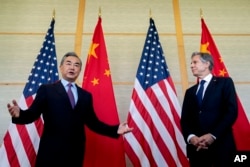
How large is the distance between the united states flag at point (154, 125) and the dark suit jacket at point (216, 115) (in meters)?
0.52

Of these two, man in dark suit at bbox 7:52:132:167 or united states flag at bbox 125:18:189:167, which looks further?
united states flag at bbox 125:18:189:167

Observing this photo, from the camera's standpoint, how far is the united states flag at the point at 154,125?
271 centimetres

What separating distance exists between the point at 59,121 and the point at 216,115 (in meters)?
1.19

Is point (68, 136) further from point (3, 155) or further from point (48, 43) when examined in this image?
point (48, 43)

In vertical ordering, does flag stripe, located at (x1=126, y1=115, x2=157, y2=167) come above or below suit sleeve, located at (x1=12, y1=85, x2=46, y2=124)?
below

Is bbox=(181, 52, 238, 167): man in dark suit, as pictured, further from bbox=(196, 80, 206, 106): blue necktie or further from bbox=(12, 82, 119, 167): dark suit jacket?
bbox=(12, 82, 119, 167): dark suit jacket

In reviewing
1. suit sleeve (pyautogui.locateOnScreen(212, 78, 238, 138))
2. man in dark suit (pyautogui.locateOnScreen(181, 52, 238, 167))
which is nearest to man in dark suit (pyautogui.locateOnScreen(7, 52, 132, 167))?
man in dark suit (pyautogui.locateOnScreen(181, 52, 238, 167))

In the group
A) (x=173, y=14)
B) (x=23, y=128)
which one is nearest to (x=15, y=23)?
(x=23, y=128)

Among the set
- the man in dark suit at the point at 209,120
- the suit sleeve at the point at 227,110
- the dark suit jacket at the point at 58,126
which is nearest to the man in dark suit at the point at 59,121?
the dark suit jacket at the point at 58,126

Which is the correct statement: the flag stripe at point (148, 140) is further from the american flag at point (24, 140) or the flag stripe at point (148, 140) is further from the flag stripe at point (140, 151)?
the american flag at point (24, 140)

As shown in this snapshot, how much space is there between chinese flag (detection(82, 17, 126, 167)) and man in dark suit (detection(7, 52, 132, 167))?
23.5 inches

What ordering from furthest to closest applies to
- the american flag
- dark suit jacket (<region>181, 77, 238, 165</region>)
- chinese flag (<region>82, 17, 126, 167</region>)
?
chinese flag (<region>82, 17, 126, 167</region>)
the american flag
dark suit jacket (<region>181, 77, 238, 165</region>)

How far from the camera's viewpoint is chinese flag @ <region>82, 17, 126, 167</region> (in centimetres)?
271

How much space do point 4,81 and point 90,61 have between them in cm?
122
